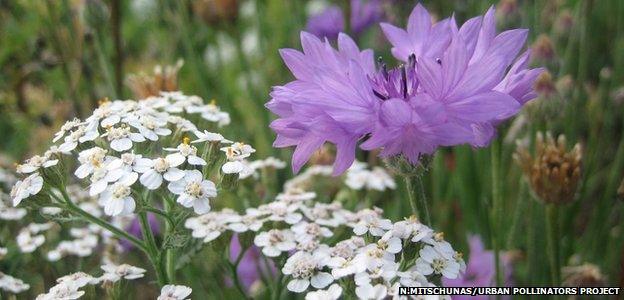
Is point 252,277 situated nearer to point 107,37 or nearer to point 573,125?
point 573,125

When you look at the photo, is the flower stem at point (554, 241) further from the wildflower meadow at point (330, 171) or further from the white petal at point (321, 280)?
the white petal at point (321, 280)

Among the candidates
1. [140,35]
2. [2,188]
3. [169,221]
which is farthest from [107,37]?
[169,221]

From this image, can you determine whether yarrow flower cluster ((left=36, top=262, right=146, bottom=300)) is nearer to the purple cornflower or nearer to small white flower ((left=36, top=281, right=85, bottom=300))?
small white flower ((left=36, top=281, right=85, bottom=300))

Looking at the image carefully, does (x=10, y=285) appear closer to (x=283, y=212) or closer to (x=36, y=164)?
(x=36, y=164)

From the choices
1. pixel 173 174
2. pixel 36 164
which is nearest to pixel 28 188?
pixel 36 164

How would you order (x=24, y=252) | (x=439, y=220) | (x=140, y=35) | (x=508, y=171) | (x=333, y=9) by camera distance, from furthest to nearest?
(x=140, y=35) → (x=333, y=9) → (x=508, y=171) → (x=439, y=220) → (x=24, y=252)

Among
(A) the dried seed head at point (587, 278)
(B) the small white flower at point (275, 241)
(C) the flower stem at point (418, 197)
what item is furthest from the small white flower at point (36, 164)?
(A) the dried seed head at point (587, 278)
